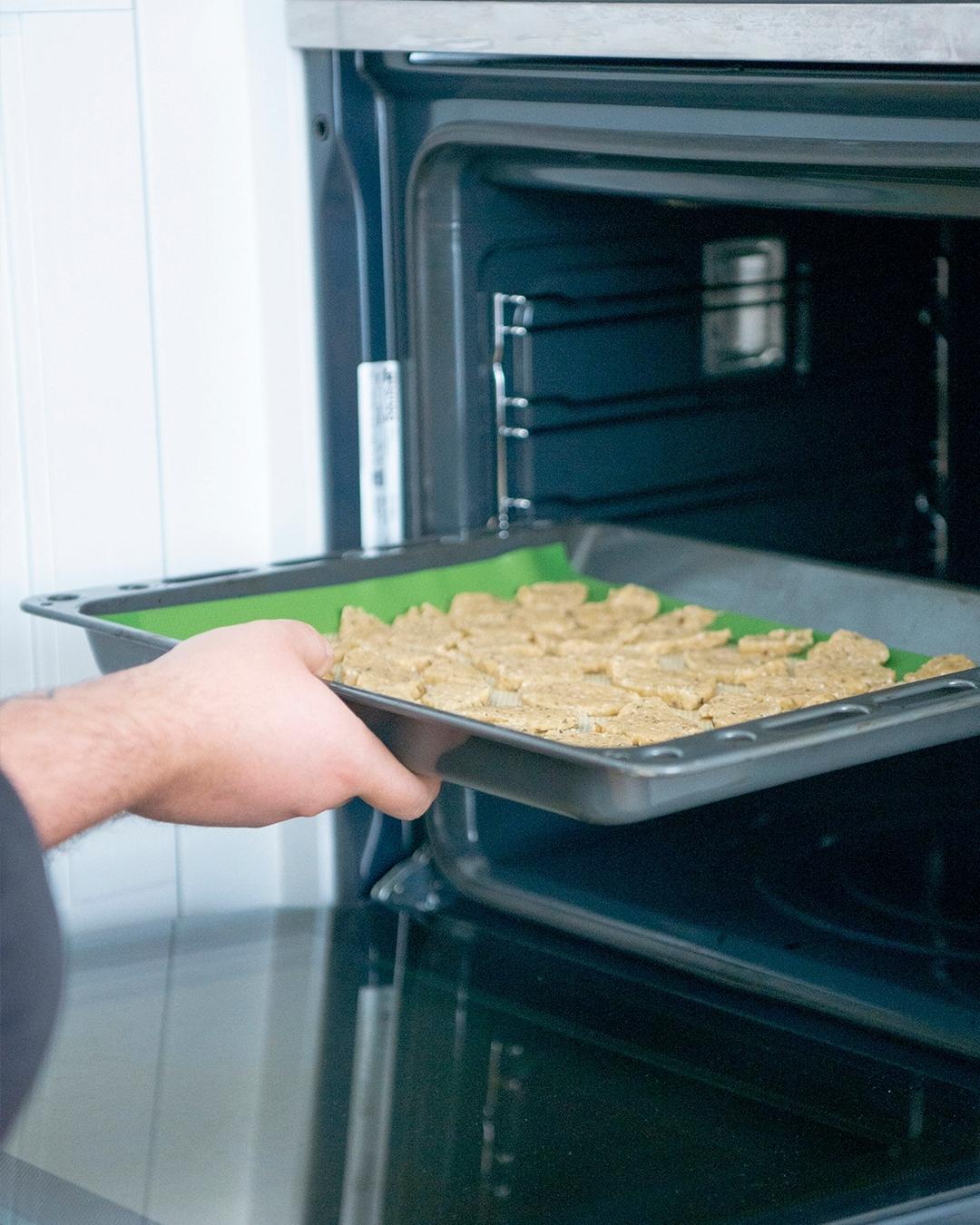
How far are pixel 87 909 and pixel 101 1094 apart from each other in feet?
0.99

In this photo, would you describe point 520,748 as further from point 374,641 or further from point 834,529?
point 834,529

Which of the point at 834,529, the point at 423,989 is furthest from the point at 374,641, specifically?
the point at 834,529

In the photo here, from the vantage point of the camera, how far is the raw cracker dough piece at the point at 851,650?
60.0 inches

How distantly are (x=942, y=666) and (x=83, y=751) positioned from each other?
0.70m

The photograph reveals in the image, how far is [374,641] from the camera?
1566mm

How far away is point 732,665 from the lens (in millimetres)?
1536

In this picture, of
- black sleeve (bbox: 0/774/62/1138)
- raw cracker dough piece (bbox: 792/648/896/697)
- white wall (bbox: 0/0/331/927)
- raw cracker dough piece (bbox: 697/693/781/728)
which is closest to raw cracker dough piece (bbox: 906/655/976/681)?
raw cracker dough piece (bbox: 792/648/896/697)

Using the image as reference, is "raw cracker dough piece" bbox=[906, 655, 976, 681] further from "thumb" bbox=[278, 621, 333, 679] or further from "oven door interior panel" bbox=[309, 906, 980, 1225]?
"thumb" bbox=[278, 621, 333, 679]

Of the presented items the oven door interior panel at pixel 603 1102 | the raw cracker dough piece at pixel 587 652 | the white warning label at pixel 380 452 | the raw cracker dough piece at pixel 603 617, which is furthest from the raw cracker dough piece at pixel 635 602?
the oven door interior panel at pixel 603 1102

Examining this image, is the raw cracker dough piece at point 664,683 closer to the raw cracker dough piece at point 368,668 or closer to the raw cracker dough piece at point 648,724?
the raw cracker dough piece at point 648,724

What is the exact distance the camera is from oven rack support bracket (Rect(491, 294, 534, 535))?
5.64 feet

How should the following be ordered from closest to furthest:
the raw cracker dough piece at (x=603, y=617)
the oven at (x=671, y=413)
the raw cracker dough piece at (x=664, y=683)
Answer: the oven at (x=671, y=413), the raw cracker dough piece at (x=664, y=683), the raw cracker dough piece at (x=603, y=617)

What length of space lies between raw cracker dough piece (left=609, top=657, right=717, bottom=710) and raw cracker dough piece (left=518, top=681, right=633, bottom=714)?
1cm

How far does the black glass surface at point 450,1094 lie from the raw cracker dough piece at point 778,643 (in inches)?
11.2
